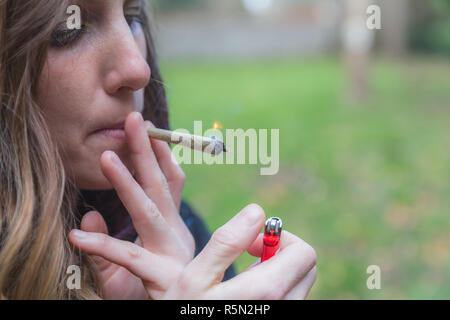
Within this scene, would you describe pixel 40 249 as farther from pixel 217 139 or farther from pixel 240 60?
pixel 240 60

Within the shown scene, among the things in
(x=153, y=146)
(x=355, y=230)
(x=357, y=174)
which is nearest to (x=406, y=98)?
(x=357, y=174)

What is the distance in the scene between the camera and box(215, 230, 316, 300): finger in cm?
87

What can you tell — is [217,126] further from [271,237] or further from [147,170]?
[271,237]

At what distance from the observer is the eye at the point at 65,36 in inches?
38.7

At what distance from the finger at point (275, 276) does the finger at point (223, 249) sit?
3 centimetres

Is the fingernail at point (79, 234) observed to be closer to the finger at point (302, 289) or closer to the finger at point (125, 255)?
the finger at point (125, 255)

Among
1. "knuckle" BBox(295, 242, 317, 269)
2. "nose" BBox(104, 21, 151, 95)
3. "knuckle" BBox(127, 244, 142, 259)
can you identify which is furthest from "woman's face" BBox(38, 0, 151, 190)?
"knuckle" BBox(295, 242, 317, 269)

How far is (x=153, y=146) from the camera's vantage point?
3.70 feet

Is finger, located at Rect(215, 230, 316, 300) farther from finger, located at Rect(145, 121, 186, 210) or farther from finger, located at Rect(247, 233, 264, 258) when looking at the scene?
finger, located at Rect(145, 121, 186, 210)

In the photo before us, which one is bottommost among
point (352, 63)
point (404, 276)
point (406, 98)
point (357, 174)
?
point (404, 276)

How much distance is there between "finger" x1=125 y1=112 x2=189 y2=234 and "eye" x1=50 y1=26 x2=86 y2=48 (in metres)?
0.19
